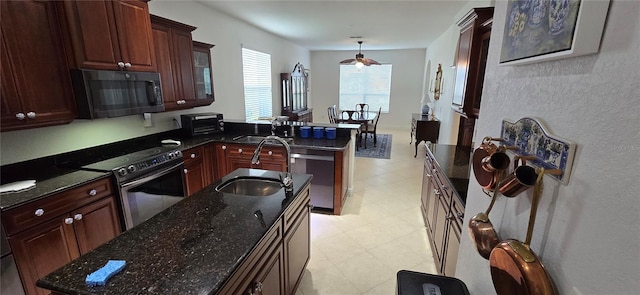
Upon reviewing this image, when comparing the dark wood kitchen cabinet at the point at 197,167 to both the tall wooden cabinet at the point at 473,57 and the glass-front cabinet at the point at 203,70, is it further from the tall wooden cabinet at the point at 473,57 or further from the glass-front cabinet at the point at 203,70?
the tall wooden cabinet at the point at 473,57

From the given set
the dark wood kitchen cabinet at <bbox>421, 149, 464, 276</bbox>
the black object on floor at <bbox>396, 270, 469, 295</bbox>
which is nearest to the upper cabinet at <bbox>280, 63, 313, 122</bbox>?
the dark wood kitchen cabinet at <bbox>421, 149, 464, 276</bbox>

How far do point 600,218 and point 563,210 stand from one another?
11 cm

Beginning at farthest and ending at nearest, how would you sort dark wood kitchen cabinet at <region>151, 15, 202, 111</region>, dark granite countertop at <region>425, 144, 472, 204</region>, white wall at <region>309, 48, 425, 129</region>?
white wall at <region>309, 48, 425, 129</region> → dark wood kitchen cabinet at <region>151, 15, 202, 111</region> → dark granite countertop at <region>425, 144, 472, 204</region>

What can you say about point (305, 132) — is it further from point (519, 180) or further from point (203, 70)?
point (519, 180)

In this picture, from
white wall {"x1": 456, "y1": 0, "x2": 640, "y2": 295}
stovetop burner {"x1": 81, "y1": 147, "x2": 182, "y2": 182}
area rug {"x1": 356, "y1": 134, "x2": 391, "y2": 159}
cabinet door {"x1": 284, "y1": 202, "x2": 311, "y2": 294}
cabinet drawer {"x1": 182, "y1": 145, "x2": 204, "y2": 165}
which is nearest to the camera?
white wall {"x1": 456, "y1": 0, "x2": 640, "y2": 295}

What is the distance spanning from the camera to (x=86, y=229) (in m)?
1.97

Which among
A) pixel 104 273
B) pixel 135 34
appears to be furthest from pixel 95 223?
pixel 135 34

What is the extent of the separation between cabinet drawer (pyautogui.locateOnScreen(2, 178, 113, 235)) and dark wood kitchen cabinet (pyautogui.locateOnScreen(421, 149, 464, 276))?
2.53 m

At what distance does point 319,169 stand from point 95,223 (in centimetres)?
202

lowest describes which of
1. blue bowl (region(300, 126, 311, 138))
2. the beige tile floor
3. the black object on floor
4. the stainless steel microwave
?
the beige tile floor

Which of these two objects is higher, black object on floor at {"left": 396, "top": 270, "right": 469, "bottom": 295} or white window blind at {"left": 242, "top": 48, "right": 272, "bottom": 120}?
white window blind at {"left": 242, "top": 48, "right": 272, "bottom": 120}

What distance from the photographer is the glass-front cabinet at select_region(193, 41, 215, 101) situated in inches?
135

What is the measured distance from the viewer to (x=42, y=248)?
172 centimetres

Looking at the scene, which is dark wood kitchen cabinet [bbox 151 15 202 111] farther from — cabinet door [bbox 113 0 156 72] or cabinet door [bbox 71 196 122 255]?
cabinet door [bbox 71 196 122 255]
